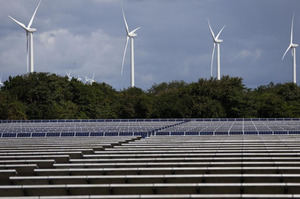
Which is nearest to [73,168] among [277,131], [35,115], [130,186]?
[130,186]

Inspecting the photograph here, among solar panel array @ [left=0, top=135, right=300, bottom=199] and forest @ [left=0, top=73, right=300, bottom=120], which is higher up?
forest @ [left=0, top=73, right=300, bottom=120]

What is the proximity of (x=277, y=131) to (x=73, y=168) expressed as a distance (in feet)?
82.8

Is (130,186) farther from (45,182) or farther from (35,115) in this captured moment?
(35,115)

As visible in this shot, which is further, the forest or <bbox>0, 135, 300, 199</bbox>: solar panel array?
the forest

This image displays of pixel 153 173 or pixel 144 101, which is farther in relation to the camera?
pixel 144 101

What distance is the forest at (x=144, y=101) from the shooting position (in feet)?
300

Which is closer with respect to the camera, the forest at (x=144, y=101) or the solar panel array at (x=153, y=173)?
the solar panel array at (x=153, y=173)

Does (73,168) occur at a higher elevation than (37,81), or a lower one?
lower

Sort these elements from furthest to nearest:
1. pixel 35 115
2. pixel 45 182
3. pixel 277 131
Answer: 1. pixel 35 115
2. pixel 277 131
3. pixel 45 182

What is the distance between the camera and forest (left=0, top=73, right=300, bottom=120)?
91.3 m

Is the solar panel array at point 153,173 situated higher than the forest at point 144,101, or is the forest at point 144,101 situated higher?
the forest at point 144,101

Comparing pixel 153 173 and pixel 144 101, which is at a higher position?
pixel 144 101

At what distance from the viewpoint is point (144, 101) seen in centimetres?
10000

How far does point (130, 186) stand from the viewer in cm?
1460
